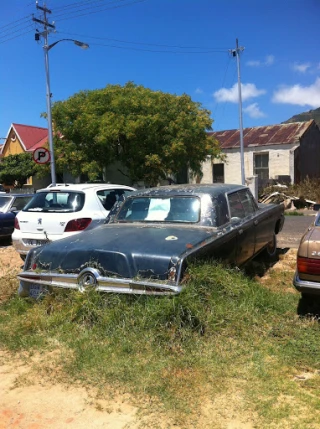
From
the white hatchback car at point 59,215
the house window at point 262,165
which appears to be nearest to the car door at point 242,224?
the white hatchback car at point 59,215

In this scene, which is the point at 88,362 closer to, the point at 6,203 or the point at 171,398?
the point at 171,398

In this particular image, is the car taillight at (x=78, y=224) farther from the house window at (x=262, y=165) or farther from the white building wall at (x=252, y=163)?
the house window at (x=262, y=165)

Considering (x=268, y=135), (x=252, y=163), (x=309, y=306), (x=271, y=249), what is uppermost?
(x=268, y=135)

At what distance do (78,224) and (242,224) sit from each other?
2827mm

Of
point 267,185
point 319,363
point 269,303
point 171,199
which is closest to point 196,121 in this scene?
point 267,185

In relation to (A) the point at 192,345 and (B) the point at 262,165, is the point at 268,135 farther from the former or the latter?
(A) the point at 192,345

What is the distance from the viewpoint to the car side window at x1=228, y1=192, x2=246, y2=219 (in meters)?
5.30

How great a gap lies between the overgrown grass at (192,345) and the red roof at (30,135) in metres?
28.8

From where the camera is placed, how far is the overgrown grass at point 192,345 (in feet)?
9.21

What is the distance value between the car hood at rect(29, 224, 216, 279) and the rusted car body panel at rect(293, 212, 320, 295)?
1.01m

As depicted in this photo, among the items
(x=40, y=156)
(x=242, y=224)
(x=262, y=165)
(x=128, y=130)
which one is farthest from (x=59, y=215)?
(x=262, y=165)

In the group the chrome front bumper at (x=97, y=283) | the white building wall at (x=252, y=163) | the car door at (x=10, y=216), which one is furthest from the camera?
the white building wall at (x=252, y=163)

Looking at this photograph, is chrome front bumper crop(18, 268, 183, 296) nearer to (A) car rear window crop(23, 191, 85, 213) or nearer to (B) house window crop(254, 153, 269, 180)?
(A) car rear window crop(23, 191, 85, 213)

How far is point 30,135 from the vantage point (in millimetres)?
33094
